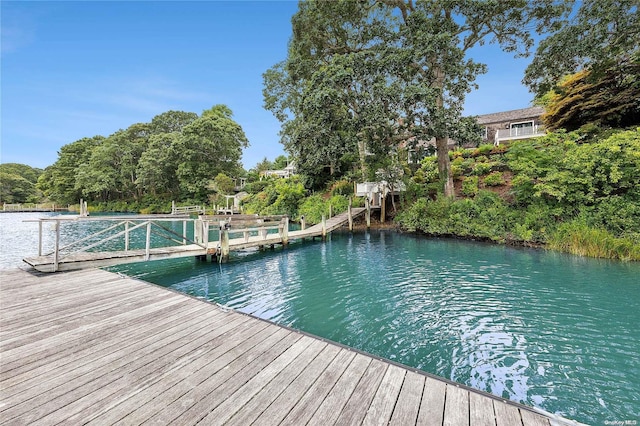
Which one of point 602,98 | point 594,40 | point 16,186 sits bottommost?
point 16,186

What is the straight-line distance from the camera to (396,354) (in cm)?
385

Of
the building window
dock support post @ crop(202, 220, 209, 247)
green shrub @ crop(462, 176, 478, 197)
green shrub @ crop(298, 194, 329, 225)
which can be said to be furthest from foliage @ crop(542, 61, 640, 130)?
dock support post @ crop(202, 220, 209, 247)

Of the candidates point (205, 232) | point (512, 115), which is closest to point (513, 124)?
point (512, 115)

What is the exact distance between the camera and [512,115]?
27.1 metres

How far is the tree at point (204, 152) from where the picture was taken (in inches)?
1337

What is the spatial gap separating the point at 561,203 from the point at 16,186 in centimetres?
8451

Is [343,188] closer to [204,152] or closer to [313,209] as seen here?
[313,209]

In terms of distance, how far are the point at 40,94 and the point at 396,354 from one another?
37.8 m

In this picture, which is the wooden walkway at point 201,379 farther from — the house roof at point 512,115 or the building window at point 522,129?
the house roof at point 512,115

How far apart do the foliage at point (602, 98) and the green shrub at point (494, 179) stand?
Result: 16.3 ft

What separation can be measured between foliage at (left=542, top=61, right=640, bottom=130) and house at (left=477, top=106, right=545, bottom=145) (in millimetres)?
7317

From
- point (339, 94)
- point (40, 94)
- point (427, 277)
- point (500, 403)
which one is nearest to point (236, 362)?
point (500, 403)

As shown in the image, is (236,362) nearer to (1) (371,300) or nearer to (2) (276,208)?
(1) (371,300)

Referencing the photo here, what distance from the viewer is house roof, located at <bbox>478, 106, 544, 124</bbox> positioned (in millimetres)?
25406
